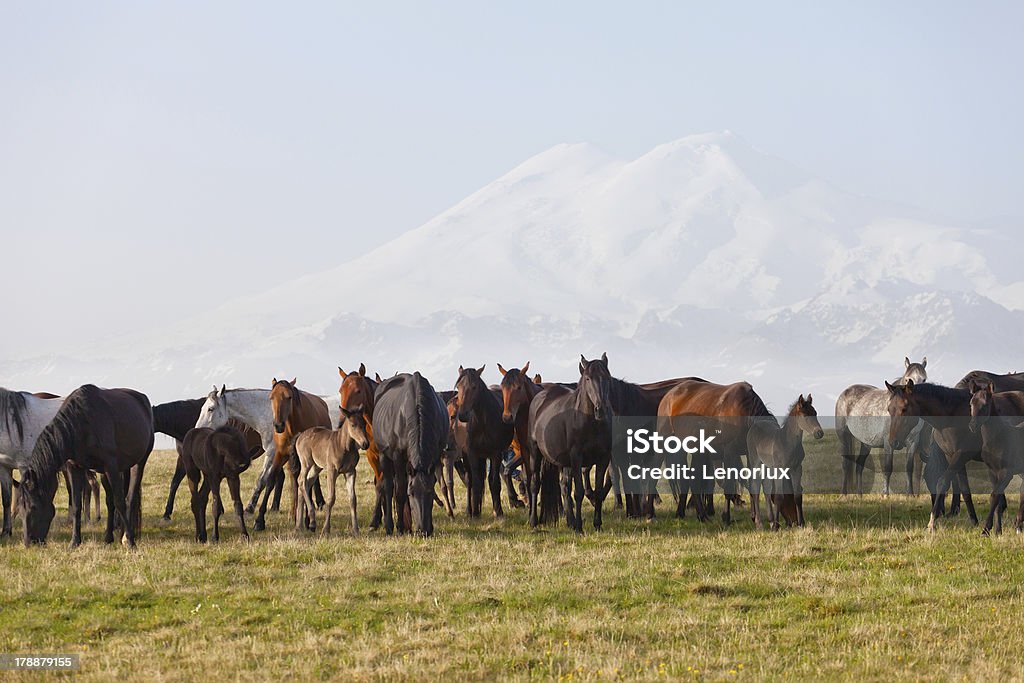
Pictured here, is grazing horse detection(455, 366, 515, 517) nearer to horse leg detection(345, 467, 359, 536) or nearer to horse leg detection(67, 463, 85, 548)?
horse leg detection(345, 467, 359, 536)

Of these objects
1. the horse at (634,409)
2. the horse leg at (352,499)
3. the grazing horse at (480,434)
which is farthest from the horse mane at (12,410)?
the horse at (634,409)

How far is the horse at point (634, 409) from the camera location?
17489 millimetres

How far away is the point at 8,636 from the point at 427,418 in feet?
21.1

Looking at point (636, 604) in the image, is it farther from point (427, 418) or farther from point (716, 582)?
point (427, 418)

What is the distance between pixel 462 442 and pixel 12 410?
22.5 feet

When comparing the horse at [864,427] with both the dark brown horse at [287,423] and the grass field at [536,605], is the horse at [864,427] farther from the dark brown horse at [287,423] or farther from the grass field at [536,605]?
the dark brown horse at [287,423]

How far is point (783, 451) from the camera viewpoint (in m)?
15.7

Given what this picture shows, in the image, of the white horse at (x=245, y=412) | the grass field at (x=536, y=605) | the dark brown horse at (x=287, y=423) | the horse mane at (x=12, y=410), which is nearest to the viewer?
the grass field at (x=536, y=605)

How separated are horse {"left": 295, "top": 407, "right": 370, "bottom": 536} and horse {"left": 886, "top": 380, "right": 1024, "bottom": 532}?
731 cm

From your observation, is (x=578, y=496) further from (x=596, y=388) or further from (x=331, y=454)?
(x=331, y=454)

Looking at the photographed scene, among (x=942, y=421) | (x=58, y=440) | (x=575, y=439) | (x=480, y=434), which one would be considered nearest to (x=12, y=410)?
(x=58, y=440)

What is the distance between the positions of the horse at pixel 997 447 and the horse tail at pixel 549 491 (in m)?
5.90

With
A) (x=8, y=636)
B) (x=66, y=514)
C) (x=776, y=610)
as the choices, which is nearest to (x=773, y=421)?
(x=776, y=610)

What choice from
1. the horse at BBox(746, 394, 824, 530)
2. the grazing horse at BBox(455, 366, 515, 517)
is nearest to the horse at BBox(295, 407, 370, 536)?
the grazing horse at BBox(455, 366, 515, 517)
